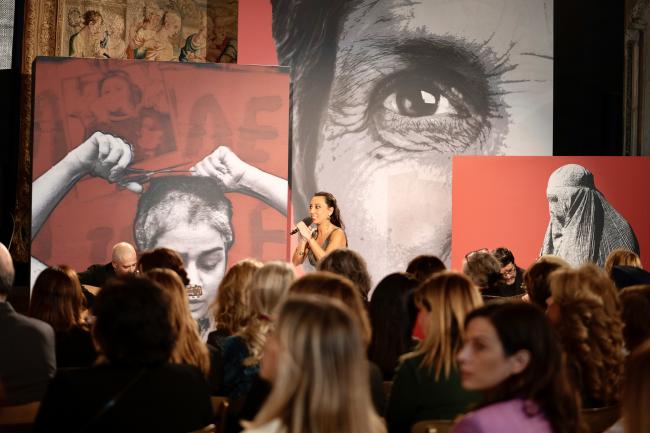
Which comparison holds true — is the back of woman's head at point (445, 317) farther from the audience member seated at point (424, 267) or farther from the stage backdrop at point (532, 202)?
the stage backdrop at point (532, 202)

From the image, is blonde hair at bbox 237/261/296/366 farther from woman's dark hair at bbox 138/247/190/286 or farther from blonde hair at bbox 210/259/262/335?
woman's dark hair at bbox 138/247/190/286

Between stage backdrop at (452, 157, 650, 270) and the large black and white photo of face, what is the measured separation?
0.92 meters

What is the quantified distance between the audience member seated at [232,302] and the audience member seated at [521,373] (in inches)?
81.7

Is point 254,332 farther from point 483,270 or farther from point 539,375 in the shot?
point 483,270

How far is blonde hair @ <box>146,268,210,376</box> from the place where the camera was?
3.61 m

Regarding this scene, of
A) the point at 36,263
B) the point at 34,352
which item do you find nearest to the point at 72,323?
the point at 34,352

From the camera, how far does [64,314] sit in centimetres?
455

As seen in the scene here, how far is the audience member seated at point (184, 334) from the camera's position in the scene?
142 inches

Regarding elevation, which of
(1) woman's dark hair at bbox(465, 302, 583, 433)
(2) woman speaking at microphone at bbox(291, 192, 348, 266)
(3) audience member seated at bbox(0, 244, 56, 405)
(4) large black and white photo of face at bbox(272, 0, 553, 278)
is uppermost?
(4) large black and white photo of face at bbox(272, 0, 553, 278)

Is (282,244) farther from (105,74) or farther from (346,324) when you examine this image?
(346,324)

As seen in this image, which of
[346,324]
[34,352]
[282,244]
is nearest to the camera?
[346,324]

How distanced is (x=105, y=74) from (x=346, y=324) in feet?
22.2

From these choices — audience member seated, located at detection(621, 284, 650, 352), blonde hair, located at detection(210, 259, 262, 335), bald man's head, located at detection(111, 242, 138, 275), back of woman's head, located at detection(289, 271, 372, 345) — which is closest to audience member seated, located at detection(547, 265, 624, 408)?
audience member seated, located at detection(621, 284, 650, 352)

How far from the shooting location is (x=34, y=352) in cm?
371
